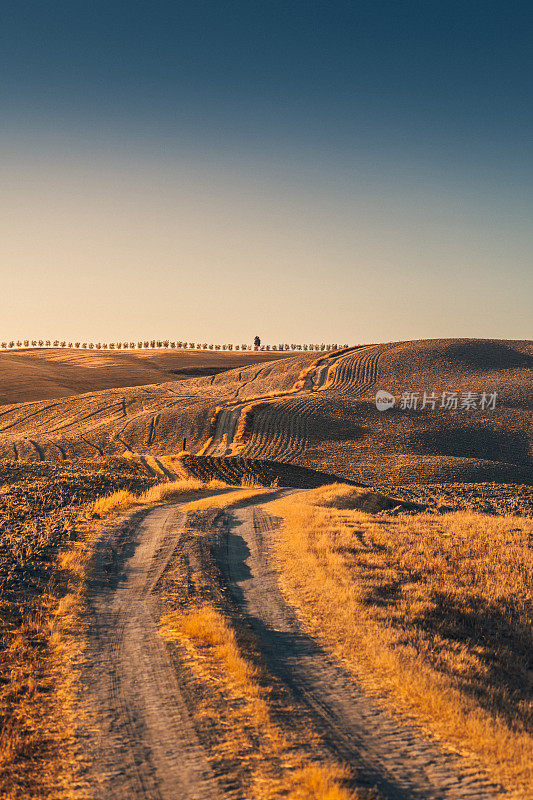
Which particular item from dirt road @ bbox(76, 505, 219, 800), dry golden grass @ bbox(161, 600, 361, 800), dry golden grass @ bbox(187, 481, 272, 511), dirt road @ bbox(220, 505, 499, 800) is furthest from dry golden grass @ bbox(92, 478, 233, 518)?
dry golden grass @ bbox(161, 600, 361, 800)

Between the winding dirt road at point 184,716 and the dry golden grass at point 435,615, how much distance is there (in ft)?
1.57

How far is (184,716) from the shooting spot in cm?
796

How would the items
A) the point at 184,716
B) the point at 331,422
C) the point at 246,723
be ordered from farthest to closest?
1. the point at 331,422
2. the point at 184,716
3. the point at 246,723

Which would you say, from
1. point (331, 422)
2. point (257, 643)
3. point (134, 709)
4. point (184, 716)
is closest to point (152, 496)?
point (257, 643)

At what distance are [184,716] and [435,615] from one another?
683 cm

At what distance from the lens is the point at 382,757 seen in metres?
7.08

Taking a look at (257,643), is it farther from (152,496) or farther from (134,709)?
(152,496)

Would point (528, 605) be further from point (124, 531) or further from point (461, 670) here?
point (124, 531)

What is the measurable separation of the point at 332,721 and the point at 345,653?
2549mm

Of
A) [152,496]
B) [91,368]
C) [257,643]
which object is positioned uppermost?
[91,368]

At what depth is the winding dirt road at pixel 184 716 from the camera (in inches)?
259

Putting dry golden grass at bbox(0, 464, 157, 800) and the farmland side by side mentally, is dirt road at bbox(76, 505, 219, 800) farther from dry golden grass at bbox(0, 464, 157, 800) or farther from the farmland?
dry golden grass at bbox(0, 464, 157, 800)

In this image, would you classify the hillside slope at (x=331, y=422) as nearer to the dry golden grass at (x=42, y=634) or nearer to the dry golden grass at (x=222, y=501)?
the dry golden grass at (x=222, y=501)

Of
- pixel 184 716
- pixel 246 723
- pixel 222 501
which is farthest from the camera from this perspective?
pixel 222 501
